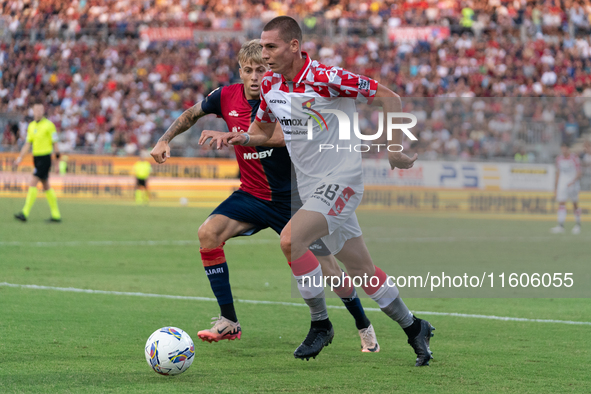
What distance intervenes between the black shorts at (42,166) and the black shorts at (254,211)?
32.9 feet

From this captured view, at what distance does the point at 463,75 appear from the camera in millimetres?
27594

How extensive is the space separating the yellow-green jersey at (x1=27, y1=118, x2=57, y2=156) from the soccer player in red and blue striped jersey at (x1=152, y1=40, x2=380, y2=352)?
1008cm

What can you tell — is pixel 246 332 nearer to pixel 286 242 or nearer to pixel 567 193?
pixel 286 242

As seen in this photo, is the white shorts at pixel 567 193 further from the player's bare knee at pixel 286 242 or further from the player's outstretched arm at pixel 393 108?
the player's bare knee at pixel 286 242

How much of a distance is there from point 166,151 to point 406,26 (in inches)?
1020

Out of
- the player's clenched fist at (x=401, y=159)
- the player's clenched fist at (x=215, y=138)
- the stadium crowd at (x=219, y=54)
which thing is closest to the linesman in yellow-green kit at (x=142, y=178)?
the stadium crowd at (x=219, y=54)

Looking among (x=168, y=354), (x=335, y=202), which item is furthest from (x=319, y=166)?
(x=168, y=354)

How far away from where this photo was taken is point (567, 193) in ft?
58.4

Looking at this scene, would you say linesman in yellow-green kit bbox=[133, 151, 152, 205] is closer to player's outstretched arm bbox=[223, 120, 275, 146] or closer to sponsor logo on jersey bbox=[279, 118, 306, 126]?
player's outstretched arm bbox=[223, 120, 275, 146]

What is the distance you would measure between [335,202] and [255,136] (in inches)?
30.3

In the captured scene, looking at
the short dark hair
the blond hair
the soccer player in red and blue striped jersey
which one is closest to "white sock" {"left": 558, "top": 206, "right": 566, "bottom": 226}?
the soccer player in red and blue striped jersey

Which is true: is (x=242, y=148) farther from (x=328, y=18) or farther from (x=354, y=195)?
(x=328, y=18)

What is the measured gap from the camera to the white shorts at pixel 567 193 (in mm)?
17719

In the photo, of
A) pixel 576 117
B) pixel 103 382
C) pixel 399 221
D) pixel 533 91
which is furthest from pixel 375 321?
pixel 533 91
